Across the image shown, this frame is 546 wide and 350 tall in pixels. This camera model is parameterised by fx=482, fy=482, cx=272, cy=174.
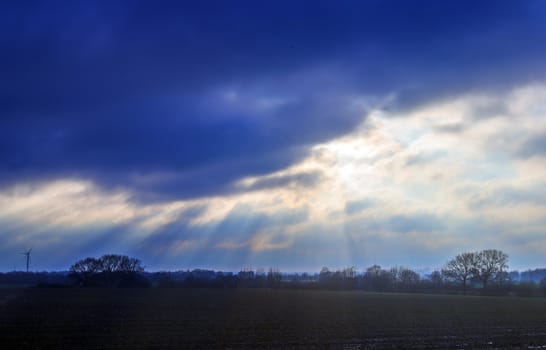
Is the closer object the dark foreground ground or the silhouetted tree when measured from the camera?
the dark foreground ground

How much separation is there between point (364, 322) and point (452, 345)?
1412 centimetres

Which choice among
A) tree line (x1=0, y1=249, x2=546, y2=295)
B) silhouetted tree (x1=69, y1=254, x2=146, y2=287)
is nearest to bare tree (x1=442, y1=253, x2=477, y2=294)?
tree line (x1=0, y1=249, x2=546, y2=295)

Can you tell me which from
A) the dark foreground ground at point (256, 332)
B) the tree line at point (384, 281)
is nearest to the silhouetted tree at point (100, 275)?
the tree line at point (384, 281)

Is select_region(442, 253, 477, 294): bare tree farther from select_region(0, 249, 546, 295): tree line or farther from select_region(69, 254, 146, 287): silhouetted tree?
select_region(69, 254, 146, 287): silhouetted tree

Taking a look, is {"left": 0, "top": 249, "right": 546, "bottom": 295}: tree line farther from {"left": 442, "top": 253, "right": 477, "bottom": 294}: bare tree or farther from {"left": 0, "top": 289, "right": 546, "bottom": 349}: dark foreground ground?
{"left": 0, "top": 289, "right": 546, "bottom": 349}: dark foreground ground

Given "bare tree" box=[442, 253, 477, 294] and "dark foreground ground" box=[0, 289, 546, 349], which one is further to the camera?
"bare tree" box=[442, 253, 477, 294]

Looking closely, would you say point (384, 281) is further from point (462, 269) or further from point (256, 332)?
point (256, 332)

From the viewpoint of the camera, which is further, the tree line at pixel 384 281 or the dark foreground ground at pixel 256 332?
the tree line at pixel 384 281

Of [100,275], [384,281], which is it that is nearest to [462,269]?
[384,281]

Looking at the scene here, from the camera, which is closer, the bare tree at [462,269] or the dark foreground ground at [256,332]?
the dark foreground ground at [256,332]

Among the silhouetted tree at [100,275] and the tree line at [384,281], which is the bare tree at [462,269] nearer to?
the tree line at [384,281]

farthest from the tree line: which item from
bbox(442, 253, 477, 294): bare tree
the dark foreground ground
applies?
the dark foreground ground

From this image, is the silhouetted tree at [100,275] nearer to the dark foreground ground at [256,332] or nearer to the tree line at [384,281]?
the tree line at [384,281]

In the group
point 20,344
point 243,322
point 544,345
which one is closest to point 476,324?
point 544,345
